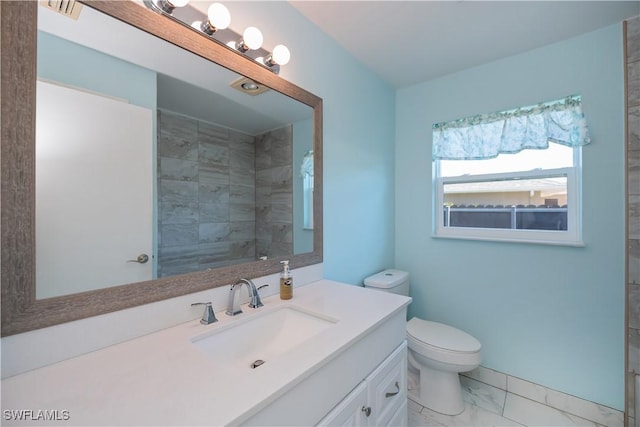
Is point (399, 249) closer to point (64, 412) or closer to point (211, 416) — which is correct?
point (211, 416)

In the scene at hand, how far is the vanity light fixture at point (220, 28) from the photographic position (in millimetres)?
871

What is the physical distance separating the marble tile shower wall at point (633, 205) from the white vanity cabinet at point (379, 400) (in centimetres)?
131

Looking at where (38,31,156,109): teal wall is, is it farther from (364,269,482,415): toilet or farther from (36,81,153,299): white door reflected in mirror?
(364,269,482,415): toilet

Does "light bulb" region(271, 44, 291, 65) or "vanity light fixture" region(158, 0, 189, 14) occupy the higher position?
"light bulb" region(271, 44, 291, 65)

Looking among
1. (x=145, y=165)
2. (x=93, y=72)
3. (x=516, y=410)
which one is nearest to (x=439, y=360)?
(x=516, y=410)

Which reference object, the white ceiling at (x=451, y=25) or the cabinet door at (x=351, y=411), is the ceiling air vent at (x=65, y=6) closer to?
the white ceiling at (x=451, y=25)

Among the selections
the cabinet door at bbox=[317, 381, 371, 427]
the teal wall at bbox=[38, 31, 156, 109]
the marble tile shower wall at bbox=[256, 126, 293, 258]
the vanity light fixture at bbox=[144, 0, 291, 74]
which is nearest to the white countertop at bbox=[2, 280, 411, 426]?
the cabinet door at bbox=[317, 381, 371, 427]

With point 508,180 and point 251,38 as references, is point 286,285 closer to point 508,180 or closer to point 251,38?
point 251,38

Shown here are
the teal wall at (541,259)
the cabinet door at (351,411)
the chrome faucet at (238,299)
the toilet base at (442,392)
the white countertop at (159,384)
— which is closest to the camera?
the white countertop at (159,384)

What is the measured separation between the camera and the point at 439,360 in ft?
4.94

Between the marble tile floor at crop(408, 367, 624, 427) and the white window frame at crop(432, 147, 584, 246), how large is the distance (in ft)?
3.15

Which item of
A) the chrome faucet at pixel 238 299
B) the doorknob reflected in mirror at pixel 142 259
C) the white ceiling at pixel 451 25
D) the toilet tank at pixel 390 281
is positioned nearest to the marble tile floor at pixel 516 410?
the toilet tank at pixel 390 281

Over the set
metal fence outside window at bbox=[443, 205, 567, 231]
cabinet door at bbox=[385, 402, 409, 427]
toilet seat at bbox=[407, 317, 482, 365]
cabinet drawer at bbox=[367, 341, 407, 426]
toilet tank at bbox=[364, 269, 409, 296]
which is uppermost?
metal fence outside window at bbox=[443, 205, 567, 231]

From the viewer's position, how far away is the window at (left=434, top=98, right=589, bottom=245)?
64.3 inches
